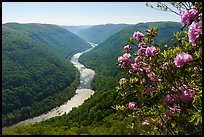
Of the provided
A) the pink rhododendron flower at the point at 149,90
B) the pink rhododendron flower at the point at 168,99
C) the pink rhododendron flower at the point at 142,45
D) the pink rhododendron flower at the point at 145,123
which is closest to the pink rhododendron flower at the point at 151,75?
the pink rhododendron flower at the point at 149,90

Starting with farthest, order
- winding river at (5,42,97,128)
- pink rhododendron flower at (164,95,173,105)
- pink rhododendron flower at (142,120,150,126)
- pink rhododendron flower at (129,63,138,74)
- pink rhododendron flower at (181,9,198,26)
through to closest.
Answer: winding river at (5,42,97,128) → pink rhododendron flower at (142,120,150,126) → pink rhododendron flower at (129,63,138,74) → pink rhododendron flower at (164,95,173,105) → pink rhododendron flower at (181,9,198,26)

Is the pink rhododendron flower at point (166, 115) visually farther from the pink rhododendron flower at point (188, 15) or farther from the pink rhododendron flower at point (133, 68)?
the pink rhododendron flower at point (188, 15)

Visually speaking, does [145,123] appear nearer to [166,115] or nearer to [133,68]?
[166,115]

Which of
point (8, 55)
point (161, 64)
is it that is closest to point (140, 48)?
point (161, 64)

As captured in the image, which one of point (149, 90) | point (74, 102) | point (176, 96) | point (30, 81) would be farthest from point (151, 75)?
point (30, 81)

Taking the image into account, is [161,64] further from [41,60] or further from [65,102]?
[41,60]

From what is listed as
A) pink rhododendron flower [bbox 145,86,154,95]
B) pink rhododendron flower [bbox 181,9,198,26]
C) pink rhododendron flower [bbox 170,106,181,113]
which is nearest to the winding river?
pink rhododendron flower [bbox 145,86,154,95]

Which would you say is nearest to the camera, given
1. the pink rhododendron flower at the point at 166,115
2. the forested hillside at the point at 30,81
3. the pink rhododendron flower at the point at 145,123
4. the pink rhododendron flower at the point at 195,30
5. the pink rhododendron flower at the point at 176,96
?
the pink rhododendron flower at the point at 195,30

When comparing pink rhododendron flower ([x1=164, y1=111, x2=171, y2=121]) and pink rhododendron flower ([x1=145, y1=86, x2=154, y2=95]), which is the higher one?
pink rhododendron flower ([x1=145, y1=86, x2=154, y2=95])

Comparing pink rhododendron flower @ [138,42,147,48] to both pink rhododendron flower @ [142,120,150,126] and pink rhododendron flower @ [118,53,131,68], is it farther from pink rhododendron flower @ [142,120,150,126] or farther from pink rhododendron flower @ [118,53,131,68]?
pink rhododendron flower @ [142,120,150,126]

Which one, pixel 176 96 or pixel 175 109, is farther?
pixel 175 109

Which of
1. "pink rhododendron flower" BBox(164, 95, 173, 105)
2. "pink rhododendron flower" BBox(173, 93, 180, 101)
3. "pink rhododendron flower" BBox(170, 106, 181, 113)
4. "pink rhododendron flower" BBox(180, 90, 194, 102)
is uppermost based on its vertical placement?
"pink rhododendron flower" BBox(180, 90, 194, 102)
